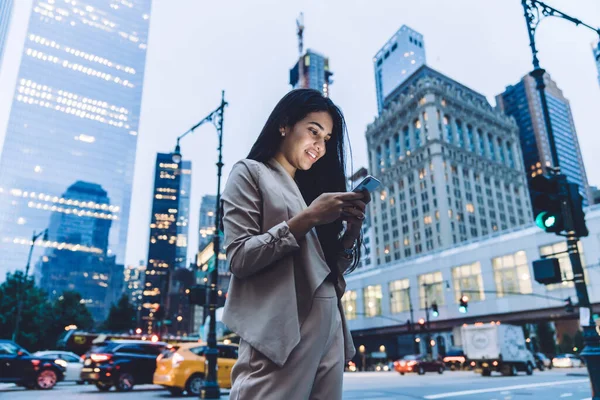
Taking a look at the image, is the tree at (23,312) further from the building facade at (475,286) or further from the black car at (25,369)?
the building facade at (475,286)

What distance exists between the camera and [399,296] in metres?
57.1

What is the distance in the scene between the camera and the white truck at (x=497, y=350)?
77.9ft

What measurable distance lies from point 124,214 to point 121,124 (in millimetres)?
31707

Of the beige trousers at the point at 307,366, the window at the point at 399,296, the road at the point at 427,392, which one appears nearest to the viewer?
the beige trousers at the point at 307,366

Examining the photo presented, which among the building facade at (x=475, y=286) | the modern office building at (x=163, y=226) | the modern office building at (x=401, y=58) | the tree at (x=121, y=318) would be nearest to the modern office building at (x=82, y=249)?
the modern office building at (x=163, y=226)

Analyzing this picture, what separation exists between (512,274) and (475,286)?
4.82m

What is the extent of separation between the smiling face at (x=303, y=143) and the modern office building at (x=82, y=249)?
142 metres

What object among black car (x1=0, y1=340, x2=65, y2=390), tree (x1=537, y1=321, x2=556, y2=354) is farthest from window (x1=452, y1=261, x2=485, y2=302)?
black car (x1=0, y1=340, x2=65, y2=390)

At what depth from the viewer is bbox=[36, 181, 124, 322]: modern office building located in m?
125

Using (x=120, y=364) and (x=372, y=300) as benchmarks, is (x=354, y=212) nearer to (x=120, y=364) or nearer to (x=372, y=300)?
(x=120, y=364)

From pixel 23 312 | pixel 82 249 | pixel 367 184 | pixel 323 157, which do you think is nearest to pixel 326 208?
pixel 367 184

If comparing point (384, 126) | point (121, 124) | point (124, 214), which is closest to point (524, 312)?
point (384, 126)

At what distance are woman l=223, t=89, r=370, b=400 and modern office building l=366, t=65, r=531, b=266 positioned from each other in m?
89.0

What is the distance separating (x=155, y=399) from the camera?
11.3 meters
